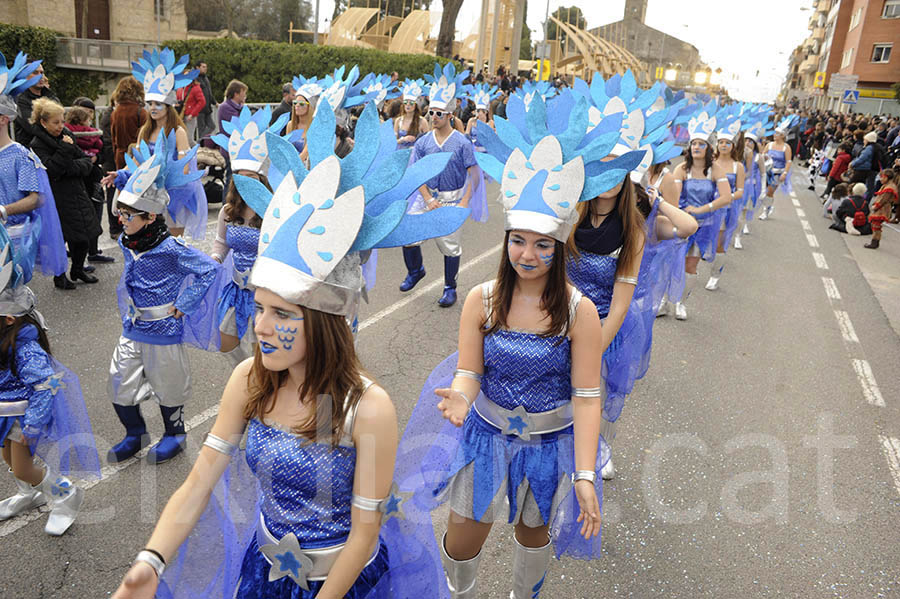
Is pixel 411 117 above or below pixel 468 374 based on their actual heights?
above

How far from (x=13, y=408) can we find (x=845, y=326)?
27.9 ft

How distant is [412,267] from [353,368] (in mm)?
Result: 5996

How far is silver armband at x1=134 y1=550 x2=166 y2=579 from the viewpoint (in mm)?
1809

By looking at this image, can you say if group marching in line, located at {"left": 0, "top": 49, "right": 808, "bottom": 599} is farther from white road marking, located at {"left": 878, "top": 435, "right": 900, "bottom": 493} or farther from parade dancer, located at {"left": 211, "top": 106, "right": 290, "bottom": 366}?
white road marking, located at {"left": 878, "top": 435, "right": 900, "bottom": 493}

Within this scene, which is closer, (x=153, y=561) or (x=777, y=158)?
(x=153, y=561)

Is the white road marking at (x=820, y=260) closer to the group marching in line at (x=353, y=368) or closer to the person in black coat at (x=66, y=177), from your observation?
the group marching in line at (x=353, y=368)

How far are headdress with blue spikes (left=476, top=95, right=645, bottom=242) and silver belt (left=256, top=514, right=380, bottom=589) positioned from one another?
1.27 meters

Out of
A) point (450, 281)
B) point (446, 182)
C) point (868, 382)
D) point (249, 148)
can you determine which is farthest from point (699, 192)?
point (249, 148)

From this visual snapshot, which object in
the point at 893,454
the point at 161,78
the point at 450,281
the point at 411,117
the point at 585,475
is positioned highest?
the point at 161,78

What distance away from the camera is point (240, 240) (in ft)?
13.5

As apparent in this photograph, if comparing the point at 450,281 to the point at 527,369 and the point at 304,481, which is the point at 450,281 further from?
the point at 304,481

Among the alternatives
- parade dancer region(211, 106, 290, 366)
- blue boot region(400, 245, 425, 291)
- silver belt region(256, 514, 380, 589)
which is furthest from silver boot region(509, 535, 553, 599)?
blue boot region(400, 245, 425, 291)

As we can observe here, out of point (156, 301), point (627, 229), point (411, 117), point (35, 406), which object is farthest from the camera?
point (411, 117)

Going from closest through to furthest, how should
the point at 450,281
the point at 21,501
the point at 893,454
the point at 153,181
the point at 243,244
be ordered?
the point at 21,501 < the point at 153,181 < the point at 243,244 < the point at 893,454 < the point at 450,281
